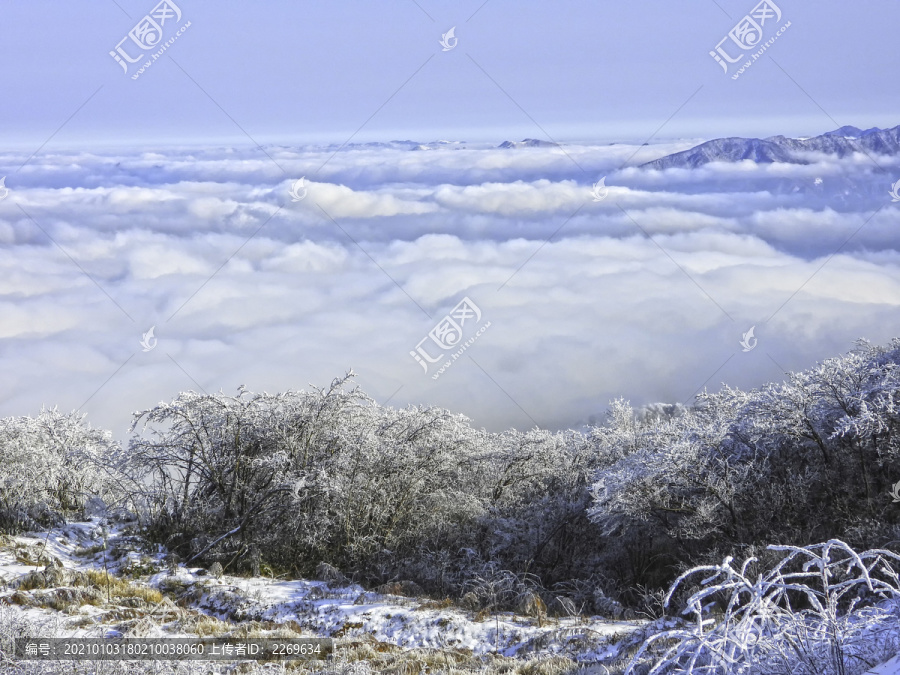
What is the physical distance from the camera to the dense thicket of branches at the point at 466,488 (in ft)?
43.3

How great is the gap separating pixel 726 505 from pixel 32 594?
12103mm

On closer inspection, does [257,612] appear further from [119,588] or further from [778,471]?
[778,471]

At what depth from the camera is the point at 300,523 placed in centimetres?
1447

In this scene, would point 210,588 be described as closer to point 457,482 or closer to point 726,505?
point 457,482

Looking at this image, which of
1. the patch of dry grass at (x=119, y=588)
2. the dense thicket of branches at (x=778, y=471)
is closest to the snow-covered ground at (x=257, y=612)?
the patch of dry grass at (x=119, y=588)

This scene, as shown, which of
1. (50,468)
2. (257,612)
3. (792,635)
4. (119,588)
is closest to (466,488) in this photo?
(257,612)

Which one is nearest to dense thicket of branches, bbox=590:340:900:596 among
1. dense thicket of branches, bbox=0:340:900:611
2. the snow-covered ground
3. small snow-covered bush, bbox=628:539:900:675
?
dense thicket of branches, bbox=0:340:900:611

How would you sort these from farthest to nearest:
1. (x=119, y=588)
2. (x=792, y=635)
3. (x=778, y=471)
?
(x=778, y=471) → (x=119, y=588) → (x=792, y=635)

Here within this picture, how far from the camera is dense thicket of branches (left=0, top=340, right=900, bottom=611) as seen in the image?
1320cm

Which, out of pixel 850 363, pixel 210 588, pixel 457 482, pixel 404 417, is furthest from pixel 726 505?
pixel 210 588

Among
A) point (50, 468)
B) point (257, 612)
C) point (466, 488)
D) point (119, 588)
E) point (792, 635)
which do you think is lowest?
point (257, 612)

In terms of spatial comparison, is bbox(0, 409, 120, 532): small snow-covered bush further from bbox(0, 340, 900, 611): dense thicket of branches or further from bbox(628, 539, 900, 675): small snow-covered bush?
bbox(628, 539, 900, 675): small snow-covered bush

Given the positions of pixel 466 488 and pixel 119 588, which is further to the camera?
pixel 466 488

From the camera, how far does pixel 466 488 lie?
54.9 ft
